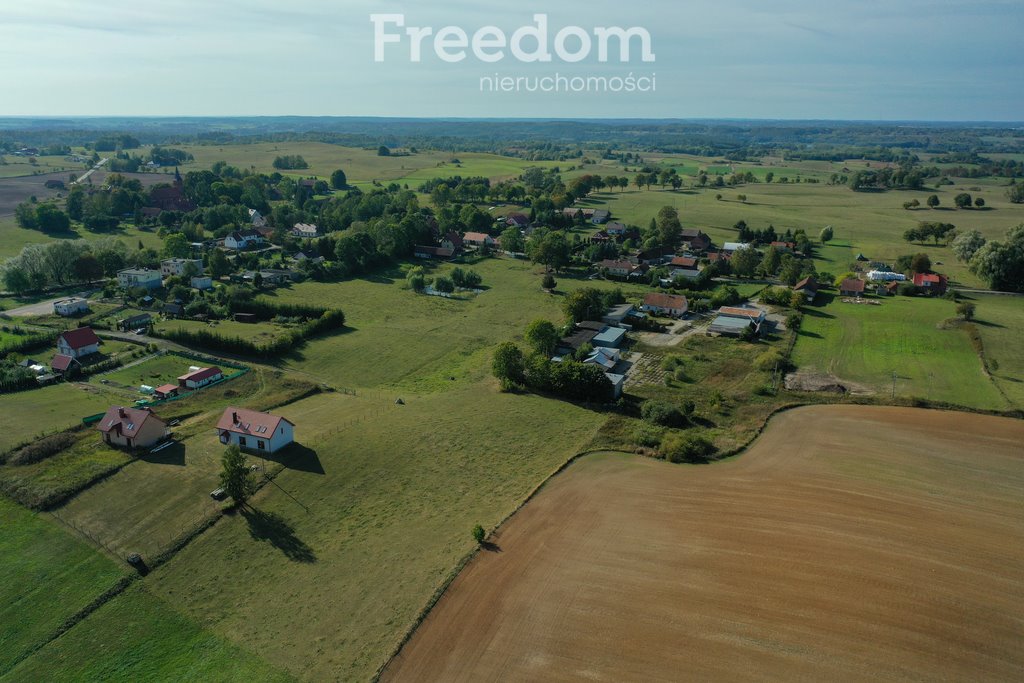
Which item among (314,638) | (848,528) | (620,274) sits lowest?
(314,638)

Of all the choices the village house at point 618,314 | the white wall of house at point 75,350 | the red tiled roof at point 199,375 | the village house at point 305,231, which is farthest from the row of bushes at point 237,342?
the village house at point 305,231

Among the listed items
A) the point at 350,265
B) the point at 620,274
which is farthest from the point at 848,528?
the point at 350,265

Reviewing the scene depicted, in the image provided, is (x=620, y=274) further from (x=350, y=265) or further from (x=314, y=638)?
(x=314, y=638)

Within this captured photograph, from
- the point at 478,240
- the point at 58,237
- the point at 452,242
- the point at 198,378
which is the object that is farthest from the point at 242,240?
the point at 198,378

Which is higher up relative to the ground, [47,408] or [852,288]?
[852,288]

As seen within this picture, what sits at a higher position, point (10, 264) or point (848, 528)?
point (10, 264)

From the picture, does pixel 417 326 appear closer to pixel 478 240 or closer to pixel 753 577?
pixel 478 240

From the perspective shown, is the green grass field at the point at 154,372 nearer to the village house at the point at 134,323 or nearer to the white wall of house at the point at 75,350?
the white wall of house at the point at 75,350
